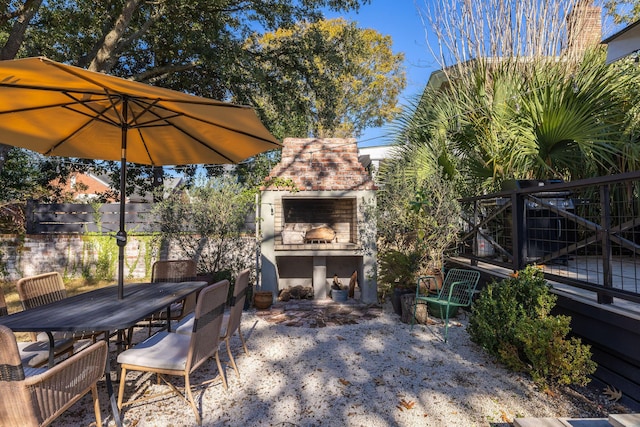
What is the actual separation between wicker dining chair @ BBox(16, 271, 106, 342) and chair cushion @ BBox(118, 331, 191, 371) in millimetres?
453

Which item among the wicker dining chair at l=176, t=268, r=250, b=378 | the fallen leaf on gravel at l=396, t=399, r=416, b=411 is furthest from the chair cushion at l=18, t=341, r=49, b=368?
the fallen leaf on gravel at l=396, t=399, r=416, b=411

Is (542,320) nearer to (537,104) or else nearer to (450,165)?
(537,104)

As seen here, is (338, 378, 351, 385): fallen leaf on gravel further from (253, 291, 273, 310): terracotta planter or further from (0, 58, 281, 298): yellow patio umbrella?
(253, 291, 273, 310): terracotta planter

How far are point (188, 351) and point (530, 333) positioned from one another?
108 inches

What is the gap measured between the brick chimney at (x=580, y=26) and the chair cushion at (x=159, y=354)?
7067 millimetres

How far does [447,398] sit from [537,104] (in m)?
3.73

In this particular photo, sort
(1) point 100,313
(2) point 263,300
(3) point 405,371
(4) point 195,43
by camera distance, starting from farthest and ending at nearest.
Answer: (4) point 195,43, (2) point 263,300, (3) point 405,371, (1) point 100,313

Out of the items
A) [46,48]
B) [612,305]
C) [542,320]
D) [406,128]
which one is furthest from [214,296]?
[46,48]

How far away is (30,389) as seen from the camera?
5.31ft

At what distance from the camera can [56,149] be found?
3.49 metres

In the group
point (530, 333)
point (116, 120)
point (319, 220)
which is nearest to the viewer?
point (530, 333)

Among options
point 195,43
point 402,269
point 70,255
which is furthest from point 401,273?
point 70,255

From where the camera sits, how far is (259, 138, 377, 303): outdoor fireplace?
5.86 m

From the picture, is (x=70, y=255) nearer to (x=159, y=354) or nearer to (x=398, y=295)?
(x=159, y=354)
